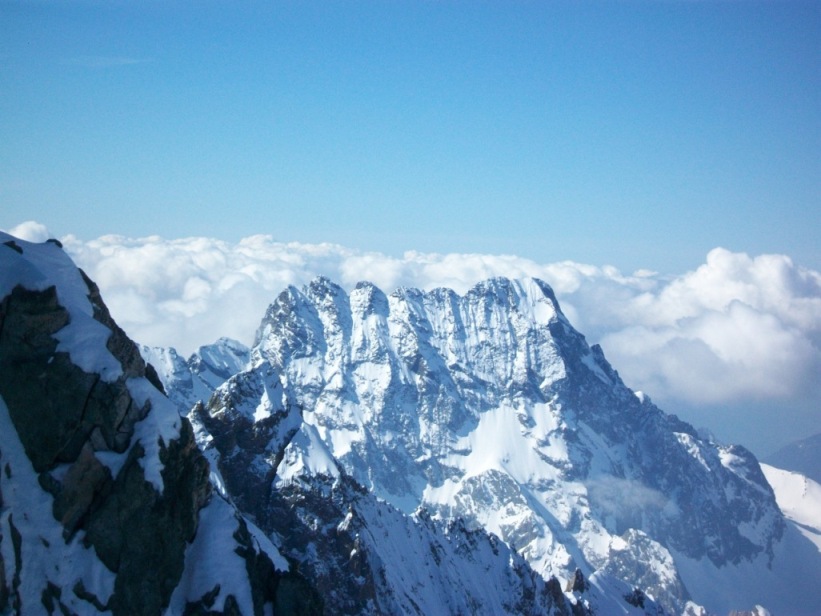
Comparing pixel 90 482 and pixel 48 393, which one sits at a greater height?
pixel 48 393

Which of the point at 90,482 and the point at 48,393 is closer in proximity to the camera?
the point at 90,482

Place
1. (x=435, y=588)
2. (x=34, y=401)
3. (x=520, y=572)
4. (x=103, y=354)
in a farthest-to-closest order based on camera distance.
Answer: (x=520, y=572)
(x=435, y=588)
(x=103, y=354)
(x=34, y=401)

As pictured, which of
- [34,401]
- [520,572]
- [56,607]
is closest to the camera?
[56,607]

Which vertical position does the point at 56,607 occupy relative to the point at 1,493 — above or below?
below

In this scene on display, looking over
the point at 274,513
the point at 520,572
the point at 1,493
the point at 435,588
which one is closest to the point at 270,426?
the point at 274,513

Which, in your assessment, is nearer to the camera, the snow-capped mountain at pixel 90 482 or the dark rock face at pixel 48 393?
the snow-capped mountain at pixel 90 482

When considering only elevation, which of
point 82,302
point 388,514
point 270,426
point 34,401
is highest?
point 82,302

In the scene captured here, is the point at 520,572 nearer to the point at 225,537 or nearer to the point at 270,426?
the point at 270,426

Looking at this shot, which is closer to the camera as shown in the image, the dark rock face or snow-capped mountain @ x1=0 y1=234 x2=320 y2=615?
snow-capped mountain @ x1=0 y1=234 x2=320 y2=615
